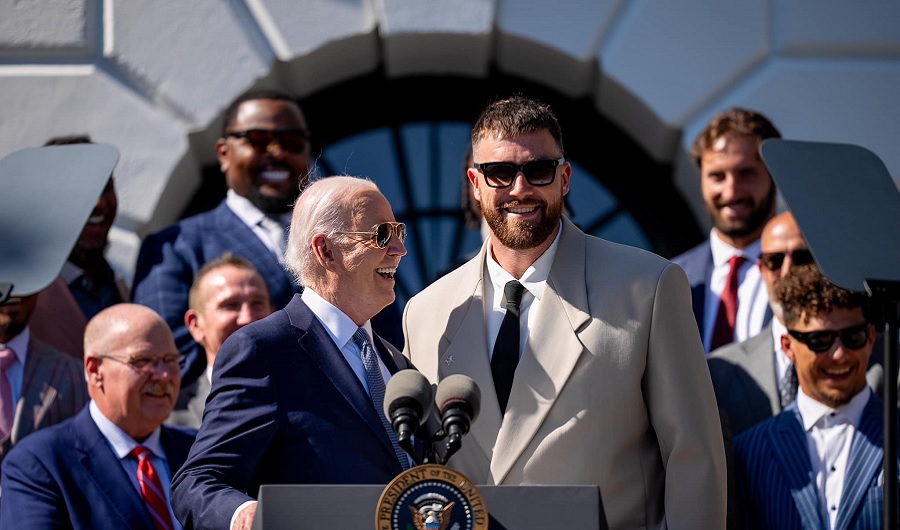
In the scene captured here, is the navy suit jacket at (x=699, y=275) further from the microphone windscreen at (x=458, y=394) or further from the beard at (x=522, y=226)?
the microphone windscreen at (x=458, y=394)

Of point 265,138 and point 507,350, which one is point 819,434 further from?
point 265,138

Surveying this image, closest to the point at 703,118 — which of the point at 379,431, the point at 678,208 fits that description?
the point at 678,208

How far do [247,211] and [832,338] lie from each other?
214 centimetres

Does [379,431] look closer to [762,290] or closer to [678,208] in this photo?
[762,290]

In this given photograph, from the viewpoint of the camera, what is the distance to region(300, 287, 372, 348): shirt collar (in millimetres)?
3346

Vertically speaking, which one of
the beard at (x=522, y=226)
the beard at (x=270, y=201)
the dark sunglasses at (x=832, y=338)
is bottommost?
the dark sunglasses at (x=832, y=338)

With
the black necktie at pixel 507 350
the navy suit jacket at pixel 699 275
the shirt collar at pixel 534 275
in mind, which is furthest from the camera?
the navy suit jacket at pixel 699 275

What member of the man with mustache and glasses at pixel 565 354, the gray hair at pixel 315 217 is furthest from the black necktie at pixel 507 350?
the gray hair at pixel 315 217

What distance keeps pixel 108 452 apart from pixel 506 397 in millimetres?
1463

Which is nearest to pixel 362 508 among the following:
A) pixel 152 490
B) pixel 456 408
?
pixel 456 408

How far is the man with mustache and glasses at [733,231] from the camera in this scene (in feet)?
16.6

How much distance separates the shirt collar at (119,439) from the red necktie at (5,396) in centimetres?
31

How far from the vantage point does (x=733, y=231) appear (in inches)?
202

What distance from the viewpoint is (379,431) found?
126 inches
